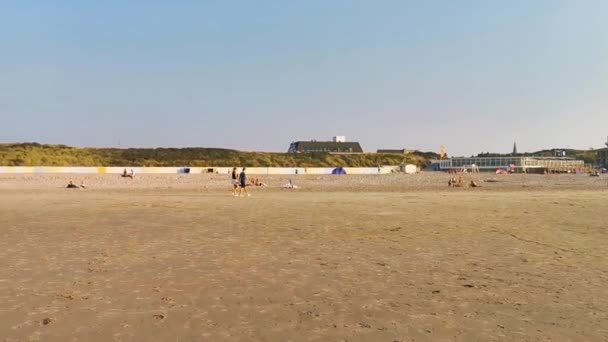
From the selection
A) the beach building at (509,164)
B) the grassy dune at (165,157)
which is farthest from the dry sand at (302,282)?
the beach building at (509,164)

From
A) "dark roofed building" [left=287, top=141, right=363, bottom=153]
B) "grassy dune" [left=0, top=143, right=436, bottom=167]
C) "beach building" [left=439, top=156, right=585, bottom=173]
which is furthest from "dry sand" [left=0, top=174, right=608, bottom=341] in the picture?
"dark roofed building" [left=287, top=141, right=363, bottom=153]

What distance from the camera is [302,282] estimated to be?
24.8ft

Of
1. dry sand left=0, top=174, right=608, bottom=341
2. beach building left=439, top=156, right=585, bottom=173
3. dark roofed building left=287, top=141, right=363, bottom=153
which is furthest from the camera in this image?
dark roofed building left=287, top=141, right=363, bottom=153

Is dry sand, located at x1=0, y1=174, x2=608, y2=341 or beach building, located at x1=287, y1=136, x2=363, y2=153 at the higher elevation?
beach building, located at x1=287, y1=136, x2=363, y2=153

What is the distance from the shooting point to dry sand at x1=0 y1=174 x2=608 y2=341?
541cm

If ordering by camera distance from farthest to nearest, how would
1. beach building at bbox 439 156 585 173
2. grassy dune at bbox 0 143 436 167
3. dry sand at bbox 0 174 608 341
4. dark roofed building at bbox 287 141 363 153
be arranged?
1. dark roofed building at bbox 287 141 363 153
2. beach building at bbox 439 156 585 173
3. grassy dune at bbox 0 143 436 167
4. dry sand at bbox 0 174 608 341

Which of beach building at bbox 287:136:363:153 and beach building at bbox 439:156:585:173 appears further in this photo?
beach building at bbox 287:136:363:153

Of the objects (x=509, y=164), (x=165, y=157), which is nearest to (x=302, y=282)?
(x=509, y=164)

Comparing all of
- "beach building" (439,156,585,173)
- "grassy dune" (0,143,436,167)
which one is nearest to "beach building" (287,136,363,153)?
"grassy dune" (0,143,436,167)

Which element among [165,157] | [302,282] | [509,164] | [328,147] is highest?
[328,147]

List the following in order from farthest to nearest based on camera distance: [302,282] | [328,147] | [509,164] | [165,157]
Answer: [328,147]
[165,157]
[509,164]
[302,282]

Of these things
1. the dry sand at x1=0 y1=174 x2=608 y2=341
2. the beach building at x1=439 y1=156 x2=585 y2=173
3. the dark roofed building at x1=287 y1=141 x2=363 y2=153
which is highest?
the dark roofed building at x1=287 y1=141 x2=363 y2=153

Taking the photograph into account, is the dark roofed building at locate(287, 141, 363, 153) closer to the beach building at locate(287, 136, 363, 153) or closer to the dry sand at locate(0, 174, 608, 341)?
the beach building at locate(287, 136, 363, 153)

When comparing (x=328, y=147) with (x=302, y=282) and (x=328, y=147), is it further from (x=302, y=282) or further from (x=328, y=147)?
(x=302, y=282)
